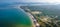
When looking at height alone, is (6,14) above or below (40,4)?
below

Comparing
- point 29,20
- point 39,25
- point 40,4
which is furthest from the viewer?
point 40,4

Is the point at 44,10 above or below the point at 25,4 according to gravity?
below

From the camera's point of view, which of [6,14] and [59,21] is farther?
[6,14]

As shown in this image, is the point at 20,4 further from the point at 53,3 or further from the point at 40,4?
the point at 53,3

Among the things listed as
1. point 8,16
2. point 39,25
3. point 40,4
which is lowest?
point 39,25

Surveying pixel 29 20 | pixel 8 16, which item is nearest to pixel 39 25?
pixel 29 20

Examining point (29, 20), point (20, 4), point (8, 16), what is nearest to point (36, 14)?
point (29, 20)

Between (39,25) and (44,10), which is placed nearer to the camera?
(39,25)

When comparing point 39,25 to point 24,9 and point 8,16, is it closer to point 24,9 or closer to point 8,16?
point 24,9

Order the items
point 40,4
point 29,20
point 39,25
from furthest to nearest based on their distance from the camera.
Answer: point 40,4 < point 29,20 < point 39,25
